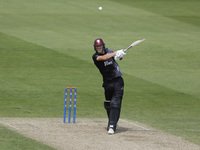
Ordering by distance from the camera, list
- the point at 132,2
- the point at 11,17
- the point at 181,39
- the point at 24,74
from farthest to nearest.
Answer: the point at 132,2
the point at 11,17
the point at 181,39
the point at 24,74

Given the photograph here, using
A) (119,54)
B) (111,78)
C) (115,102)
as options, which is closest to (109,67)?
(111,78)

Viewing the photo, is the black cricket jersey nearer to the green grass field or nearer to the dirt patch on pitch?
the dirt patch on pitch

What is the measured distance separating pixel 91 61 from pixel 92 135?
1310cm

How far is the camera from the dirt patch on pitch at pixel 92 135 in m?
11.2

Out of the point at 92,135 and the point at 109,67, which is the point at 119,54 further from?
the point at 92,135

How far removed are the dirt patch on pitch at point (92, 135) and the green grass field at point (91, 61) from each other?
1.71 ft

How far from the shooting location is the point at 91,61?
25141 millimetres

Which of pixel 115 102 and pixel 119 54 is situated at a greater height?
pixel 119 54

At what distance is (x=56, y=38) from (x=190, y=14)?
12.5 meters

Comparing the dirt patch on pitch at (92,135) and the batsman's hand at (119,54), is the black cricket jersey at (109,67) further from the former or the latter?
the dirt patch on pitch at (92,135)

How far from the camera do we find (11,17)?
1344 inches

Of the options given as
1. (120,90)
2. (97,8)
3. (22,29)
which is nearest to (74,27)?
(22,29)

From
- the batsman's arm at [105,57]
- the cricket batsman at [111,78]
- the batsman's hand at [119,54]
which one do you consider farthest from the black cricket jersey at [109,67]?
the batsman's hand at [119,54]

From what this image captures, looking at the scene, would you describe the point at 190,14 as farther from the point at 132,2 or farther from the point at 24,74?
the point at 24,74
